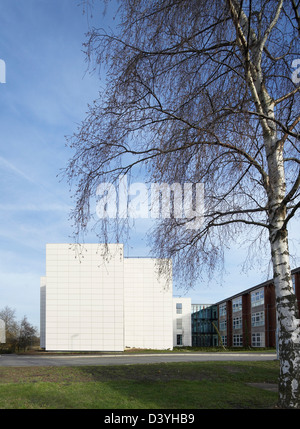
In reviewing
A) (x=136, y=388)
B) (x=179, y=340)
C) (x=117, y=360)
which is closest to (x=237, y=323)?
(x=179, y=340)

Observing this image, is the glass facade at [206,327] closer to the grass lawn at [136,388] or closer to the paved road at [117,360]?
the paved road at [117,360]

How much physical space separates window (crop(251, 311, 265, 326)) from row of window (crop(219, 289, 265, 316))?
1334 mm

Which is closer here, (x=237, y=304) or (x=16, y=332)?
(x=16, y=332)

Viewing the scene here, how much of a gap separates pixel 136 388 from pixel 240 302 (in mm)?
61703

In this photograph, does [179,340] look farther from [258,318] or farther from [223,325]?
[258,318]

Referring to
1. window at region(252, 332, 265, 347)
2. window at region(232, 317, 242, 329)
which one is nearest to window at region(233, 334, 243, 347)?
window at region(232, 317, 242, 329)

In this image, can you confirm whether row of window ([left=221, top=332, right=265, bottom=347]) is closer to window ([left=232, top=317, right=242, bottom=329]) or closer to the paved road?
window ([left=232, top=317, right=242, bottom=329])

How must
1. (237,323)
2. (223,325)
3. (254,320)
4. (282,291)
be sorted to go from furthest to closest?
(223,325) < (237,323) < (254,320) < (282,291)

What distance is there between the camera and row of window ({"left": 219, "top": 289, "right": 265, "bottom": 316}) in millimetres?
58619

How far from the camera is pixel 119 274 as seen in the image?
47.2 meters

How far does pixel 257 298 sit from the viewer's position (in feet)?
198
